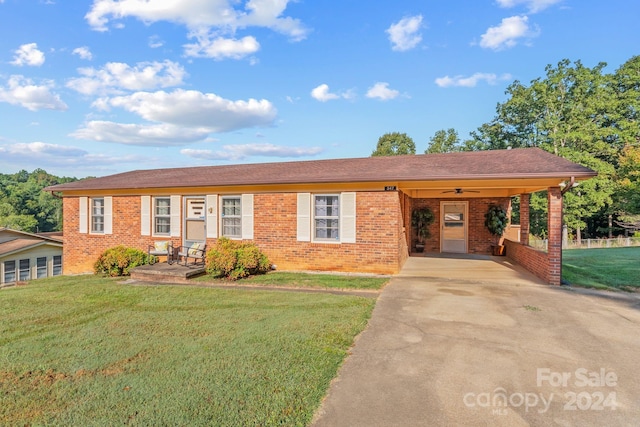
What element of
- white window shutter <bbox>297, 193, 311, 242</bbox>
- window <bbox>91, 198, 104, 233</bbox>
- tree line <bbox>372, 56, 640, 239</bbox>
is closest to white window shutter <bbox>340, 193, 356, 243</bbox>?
white window shutter <bbox>297, 193, 311, 242</bbox>

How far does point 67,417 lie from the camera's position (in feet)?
8.57

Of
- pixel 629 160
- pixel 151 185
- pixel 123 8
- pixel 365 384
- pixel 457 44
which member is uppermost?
pixel 457 44

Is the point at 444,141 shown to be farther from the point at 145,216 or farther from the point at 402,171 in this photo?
the point at 145,216

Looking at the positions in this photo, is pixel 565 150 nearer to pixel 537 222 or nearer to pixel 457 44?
pixel 537 222

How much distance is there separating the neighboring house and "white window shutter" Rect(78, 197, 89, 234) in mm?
12945

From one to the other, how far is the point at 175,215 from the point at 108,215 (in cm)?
294

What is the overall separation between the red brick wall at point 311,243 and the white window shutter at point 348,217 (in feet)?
0.39

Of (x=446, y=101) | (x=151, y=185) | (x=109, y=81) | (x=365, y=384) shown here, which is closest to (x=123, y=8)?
(x=151, y=185)

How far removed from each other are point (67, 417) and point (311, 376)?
2046 mm

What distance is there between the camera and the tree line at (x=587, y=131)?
23.4 m

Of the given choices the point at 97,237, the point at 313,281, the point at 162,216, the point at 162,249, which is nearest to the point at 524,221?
the point at 313,281

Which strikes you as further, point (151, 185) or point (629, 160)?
point (629, 160)

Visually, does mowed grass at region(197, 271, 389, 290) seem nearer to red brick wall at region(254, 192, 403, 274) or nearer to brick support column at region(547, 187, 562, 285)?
red brick wall at region(254, 192, 403, 274)

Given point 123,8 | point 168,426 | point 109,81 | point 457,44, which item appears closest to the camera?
point 168,426
